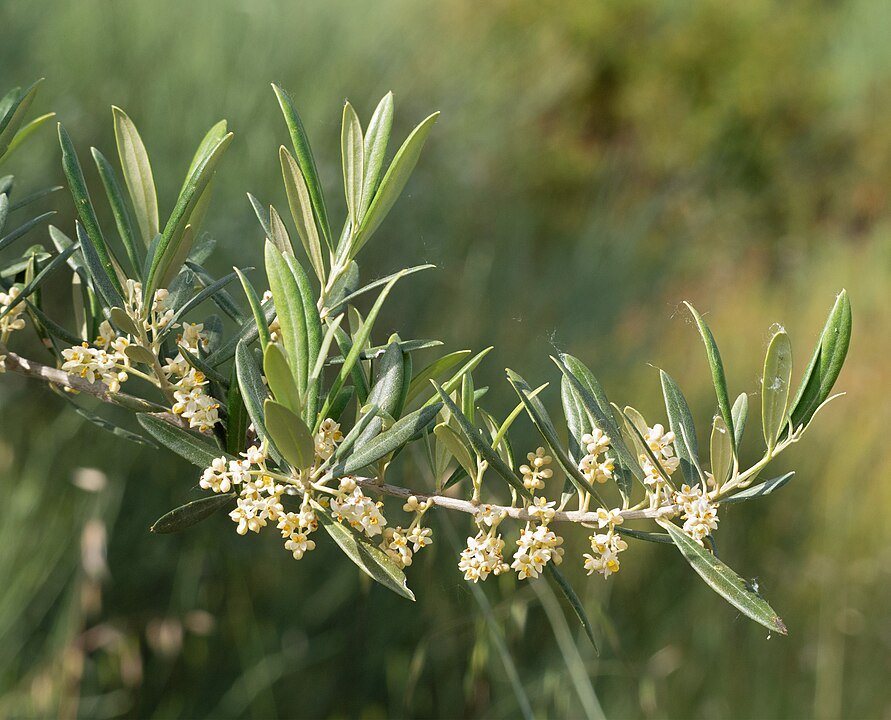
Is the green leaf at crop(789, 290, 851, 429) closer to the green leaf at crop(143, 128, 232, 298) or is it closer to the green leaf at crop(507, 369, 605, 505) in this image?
the green leaf at crop(507, 369, 605, 505)

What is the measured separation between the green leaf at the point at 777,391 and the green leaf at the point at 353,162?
0.42 feet

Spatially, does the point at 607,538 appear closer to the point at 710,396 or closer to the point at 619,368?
the point at 619,368

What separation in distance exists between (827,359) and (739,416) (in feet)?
0.13

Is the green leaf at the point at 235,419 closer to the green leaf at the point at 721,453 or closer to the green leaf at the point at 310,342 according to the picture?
the green leaf at the point at 310,342

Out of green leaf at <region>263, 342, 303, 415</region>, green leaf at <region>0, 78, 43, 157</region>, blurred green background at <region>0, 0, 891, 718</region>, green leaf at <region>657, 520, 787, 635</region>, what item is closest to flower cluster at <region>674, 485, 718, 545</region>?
green leaf at <region>657, 520, 787, 635</region>

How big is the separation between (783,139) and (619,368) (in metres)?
2.13

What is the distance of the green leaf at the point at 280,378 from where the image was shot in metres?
0.21

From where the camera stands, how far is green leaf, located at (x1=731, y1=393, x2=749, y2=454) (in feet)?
0.82

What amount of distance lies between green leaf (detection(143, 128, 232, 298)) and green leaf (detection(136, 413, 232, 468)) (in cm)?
4

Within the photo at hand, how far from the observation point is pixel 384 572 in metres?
0.23

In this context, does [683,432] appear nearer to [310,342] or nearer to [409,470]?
[310,342]

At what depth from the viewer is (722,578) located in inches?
9.5

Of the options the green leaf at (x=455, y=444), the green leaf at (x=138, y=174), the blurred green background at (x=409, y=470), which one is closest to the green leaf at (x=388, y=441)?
the green leaf at (x=455, y=444)

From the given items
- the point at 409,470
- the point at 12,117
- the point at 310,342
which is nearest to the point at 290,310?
the point at 310,342
